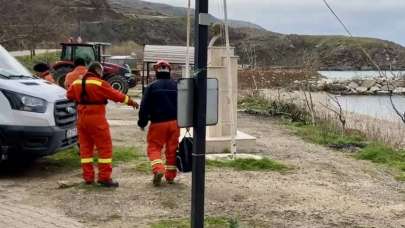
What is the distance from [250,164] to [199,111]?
568 cm

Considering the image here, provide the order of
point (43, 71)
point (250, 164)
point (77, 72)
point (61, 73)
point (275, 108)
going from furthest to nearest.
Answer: point (61, 73) < point (275, 108) < point (43, 71) < point (250, 164) < point (77, 72)

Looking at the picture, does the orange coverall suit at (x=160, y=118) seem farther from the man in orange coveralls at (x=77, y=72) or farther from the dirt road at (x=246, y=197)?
the man in orange coveralls at (x=77, y=72)

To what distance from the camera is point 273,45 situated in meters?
103

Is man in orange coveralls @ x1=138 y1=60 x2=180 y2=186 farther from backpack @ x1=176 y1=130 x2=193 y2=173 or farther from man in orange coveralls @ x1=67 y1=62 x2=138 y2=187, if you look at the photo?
backpack @ x1=176 y1=130 x2=193 y2=173

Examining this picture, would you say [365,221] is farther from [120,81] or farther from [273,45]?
[273,45]

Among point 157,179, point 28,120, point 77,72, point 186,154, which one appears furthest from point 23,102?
point 186,154

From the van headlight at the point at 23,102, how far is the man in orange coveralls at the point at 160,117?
58.0 inches

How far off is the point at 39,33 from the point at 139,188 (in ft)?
149

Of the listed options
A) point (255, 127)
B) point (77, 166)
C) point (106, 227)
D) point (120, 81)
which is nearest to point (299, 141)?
point (255, 127)

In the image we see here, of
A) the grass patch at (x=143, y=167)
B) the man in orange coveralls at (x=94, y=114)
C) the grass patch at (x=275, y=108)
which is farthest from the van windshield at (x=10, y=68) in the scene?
the grass patch at (x=275, y=108)

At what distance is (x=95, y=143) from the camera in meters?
9.52

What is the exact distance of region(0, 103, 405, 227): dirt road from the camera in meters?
8.13

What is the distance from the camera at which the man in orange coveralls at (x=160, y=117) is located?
9.53 meters

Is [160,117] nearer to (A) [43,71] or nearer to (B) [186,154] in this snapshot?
(B) [186,154]
